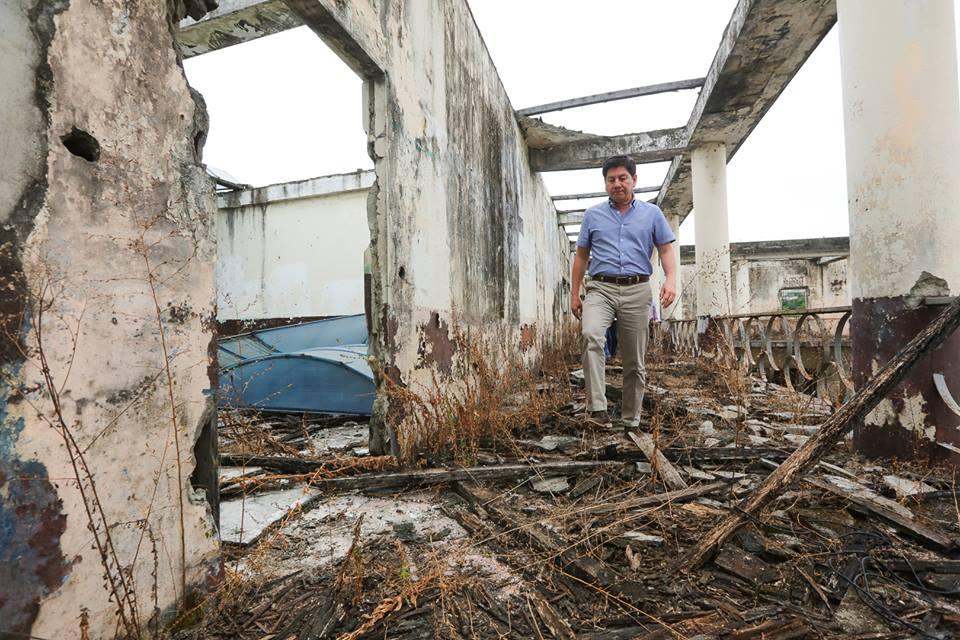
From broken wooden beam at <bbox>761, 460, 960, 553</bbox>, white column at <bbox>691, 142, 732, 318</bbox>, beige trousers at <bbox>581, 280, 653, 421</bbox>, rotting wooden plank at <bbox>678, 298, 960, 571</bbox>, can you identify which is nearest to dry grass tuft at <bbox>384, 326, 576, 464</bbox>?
beige trousers at <bbox>581, 280, 653, 421</bbox>

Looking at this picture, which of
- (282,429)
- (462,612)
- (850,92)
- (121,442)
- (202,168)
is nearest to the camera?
(121,442)

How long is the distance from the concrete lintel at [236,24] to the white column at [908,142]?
3.32 meters

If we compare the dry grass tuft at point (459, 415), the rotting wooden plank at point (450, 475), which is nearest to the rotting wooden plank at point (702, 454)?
the rotting wooden plank at point (450, 475)

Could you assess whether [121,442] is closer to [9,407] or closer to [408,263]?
[9,407]

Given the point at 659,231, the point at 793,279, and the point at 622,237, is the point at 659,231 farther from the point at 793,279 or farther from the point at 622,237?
the point at 793,279

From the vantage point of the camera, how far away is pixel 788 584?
1.66 metres

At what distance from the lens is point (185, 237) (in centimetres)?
161

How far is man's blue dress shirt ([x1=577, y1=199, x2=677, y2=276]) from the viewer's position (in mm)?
3740

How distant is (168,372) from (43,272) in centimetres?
42

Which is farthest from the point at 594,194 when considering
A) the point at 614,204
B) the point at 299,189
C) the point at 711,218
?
the point at 614,204

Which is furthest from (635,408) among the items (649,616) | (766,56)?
(766,56)

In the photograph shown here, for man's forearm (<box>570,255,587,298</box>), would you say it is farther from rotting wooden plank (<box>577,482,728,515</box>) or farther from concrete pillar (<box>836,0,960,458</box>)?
rotting wooden plank (<box>577,482,728,515</box>)

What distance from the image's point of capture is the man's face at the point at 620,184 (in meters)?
3.74

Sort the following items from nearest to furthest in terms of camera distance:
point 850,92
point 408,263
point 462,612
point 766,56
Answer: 1. point 462,612
2. point 850,92
3. point 408,263
4. point 766,56
